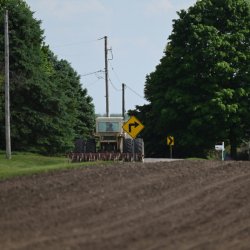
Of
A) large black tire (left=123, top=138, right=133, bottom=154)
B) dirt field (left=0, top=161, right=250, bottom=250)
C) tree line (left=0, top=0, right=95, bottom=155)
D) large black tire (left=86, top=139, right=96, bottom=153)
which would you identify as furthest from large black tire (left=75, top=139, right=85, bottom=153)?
dirt field (left=0, top=161, right=250, bottom=250)

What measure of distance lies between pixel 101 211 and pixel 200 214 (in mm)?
2089

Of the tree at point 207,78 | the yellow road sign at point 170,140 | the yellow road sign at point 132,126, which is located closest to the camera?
the yellow road sign at point 132,126

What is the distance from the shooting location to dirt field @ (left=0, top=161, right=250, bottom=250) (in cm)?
711

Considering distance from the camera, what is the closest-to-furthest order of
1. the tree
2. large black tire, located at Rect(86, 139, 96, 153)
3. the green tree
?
large black tire, located at Rect(86, 139, 96, 153) → the tree → the green tree

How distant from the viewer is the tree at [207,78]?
31.2m

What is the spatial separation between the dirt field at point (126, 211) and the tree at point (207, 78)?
1735 centimetres

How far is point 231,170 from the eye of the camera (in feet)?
51.9

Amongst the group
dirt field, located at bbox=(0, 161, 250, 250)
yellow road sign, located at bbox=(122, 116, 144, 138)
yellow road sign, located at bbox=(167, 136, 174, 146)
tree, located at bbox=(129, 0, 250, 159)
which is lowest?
dirt field, located at bbox=(0, 161, 250, 250)

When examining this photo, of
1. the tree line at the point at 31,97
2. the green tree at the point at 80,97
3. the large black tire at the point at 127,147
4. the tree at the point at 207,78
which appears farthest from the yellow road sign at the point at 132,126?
the green tree at the point at 80,97

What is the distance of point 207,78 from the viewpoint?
109 feet

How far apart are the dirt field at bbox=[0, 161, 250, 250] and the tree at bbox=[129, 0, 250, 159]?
17347 millimetres

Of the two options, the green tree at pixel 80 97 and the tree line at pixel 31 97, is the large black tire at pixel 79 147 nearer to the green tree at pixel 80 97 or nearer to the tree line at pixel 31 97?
the tree line at pixel 31 97

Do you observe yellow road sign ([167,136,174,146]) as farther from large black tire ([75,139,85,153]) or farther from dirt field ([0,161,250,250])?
dirt field ([0,161,250,250])

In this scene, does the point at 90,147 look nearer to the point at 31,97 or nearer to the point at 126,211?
the point at 31,97
